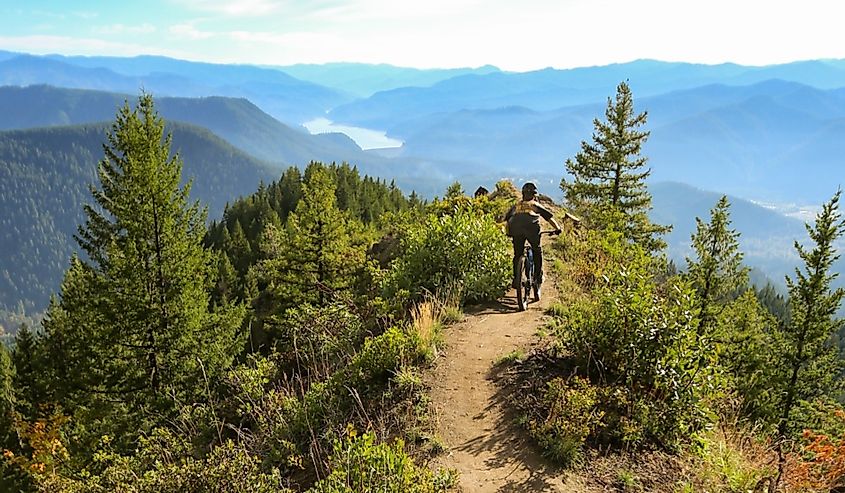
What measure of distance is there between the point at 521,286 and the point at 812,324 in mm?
17683

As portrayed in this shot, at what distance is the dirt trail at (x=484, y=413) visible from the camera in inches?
240

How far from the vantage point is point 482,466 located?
248 inches

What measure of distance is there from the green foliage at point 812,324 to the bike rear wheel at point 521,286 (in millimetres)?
15741

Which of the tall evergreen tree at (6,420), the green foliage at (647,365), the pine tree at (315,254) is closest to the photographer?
the green foliage at (647,365)

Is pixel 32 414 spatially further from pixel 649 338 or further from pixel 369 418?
pixel 649 338

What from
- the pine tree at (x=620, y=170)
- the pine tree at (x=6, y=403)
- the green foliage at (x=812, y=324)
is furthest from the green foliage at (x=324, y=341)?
the pine tree at (x=6, y=403)

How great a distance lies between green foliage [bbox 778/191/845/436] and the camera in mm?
20844

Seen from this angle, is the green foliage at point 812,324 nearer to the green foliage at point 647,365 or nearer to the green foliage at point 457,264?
the green foliage at point 457,264

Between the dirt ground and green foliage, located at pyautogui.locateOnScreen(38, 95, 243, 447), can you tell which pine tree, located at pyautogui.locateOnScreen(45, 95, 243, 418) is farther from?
the dirt ground

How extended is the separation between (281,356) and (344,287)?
41.3ft

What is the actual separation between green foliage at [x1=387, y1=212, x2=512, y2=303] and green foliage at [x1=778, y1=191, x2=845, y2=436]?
52.7 feet

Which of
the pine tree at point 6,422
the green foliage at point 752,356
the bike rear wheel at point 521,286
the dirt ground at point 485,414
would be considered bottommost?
the pine tree at point 6,422

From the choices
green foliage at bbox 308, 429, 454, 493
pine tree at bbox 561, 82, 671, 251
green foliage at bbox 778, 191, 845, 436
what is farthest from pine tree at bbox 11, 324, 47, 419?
green foliage at bbox 778, 191, 845, 436

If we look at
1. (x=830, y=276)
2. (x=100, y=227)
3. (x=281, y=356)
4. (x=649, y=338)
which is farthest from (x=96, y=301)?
(x=830, y=276)
